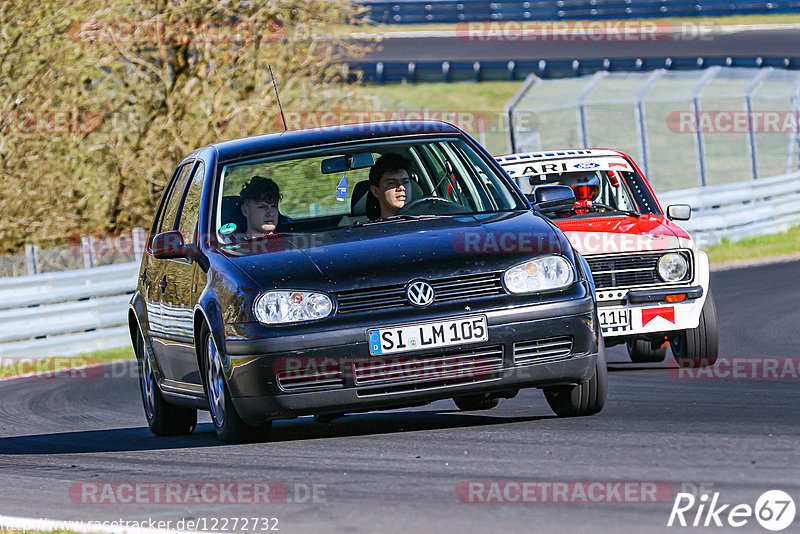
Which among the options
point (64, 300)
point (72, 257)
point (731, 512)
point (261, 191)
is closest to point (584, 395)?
point (261, 191)

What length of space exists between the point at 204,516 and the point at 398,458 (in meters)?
1.24

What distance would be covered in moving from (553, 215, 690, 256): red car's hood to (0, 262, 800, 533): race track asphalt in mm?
907

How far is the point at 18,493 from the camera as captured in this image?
6.64 metres

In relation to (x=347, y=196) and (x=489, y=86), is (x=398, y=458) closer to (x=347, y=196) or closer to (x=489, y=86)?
(x=347, y=196)

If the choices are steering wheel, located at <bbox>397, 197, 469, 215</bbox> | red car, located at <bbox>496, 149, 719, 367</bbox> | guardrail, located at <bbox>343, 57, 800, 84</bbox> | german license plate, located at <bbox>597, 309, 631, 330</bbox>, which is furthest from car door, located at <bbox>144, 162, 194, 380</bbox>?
guardrail, located at <bbox>343, 57, 800, 84</bbox>

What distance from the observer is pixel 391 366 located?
6.68 metres

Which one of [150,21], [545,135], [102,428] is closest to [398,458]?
[102,428]

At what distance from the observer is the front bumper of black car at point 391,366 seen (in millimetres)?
6660

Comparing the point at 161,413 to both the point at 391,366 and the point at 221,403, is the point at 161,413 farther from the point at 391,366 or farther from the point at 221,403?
the point at 391,366

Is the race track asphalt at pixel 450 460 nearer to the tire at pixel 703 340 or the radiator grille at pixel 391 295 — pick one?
the tire at pixel 703 340

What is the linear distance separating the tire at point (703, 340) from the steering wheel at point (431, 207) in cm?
321

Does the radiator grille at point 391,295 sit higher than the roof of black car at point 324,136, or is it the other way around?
the roof of black car at point 324,136

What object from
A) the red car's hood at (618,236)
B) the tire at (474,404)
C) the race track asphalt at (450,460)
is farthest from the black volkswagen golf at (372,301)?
the red car's hood at (618,236)

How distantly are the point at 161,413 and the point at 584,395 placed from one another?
2.76m
